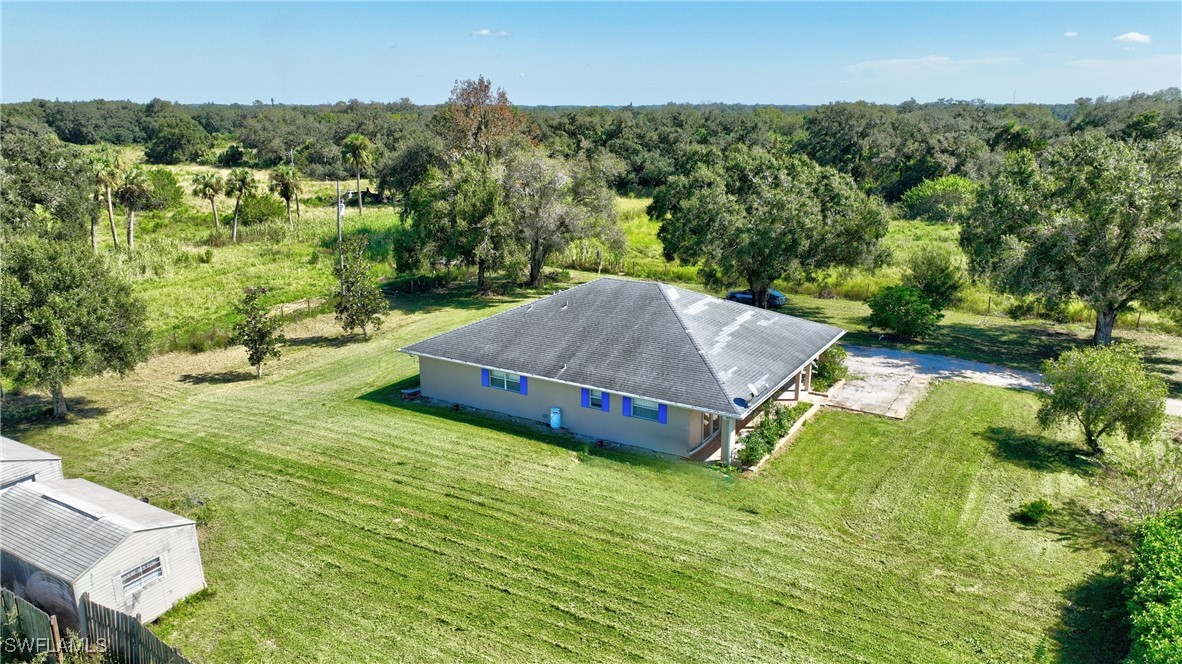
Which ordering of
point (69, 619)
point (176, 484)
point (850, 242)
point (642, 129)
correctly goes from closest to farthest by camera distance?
point (69, 619)
point (176, 484)
point (850, 242)
point (642, 129)

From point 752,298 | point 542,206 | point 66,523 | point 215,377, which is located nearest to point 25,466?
point 66,523

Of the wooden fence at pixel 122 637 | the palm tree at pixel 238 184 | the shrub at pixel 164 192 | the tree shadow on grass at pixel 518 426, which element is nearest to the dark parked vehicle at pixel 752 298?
the tree shadow on grass at pixel 518 426

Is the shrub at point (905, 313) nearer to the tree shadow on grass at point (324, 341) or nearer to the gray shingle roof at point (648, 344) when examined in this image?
the gray shingle roof at point (648, 344)

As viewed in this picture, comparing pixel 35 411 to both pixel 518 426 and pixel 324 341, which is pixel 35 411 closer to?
pixel 324 341

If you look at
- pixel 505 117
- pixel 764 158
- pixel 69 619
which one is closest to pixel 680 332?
pixel 69 619

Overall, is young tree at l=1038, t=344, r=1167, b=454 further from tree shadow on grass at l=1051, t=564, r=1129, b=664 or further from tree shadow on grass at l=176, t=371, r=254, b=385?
tree shadow on grass at l=176, t=371, r=254, b=385

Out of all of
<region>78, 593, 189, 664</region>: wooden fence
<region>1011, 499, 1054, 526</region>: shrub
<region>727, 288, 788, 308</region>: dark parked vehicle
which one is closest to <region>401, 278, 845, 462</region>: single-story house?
<region>1011, 499, 1054, 526</region>: shrub

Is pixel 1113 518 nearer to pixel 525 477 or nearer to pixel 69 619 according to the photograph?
pixel 525 477
